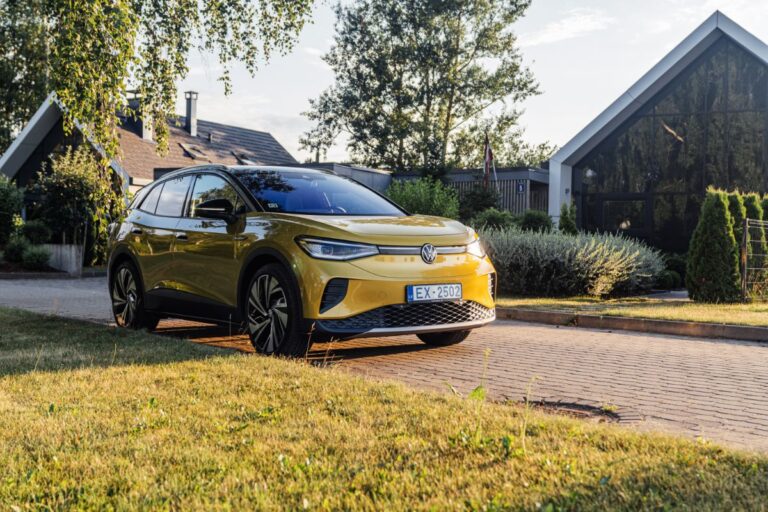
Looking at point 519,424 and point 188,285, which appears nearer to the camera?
point 519,424

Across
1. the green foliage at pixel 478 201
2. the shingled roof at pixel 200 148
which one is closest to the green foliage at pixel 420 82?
the shingled roof at pixel 200 148

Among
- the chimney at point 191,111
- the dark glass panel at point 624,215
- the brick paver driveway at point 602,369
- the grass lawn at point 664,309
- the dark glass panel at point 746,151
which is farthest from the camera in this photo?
the chimney at point 191,111

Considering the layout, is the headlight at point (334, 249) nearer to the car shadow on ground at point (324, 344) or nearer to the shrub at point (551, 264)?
the car shadow on ground at point (324, 344)

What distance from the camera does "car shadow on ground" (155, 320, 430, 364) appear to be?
7.18 metres

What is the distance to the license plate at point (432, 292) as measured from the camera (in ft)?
21.3

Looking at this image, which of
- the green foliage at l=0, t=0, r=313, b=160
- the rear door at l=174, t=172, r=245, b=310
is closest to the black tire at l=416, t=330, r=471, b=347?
the rear door at l=174, t=172, r=245, b=310

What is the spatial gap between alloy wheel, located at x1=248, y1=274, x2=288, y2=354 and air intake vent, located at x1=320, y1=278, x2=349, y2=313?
0.38 metres

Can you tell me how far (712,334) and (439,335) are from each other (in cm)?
388

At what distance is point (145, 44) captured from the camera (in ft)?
31.9

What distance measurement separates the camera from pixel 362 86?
43.8m

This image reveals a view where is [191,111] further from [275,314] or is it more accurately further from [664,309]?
[275,314]

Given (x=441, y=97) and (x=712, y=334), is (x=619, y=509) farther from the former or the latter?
(x=441, y=97)

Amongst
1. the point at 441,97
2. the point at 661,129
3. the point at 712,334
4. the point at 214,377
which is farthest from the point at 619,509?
the point at 441,97

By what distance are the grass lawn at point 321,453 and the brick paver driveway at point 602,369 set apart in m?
0.86
